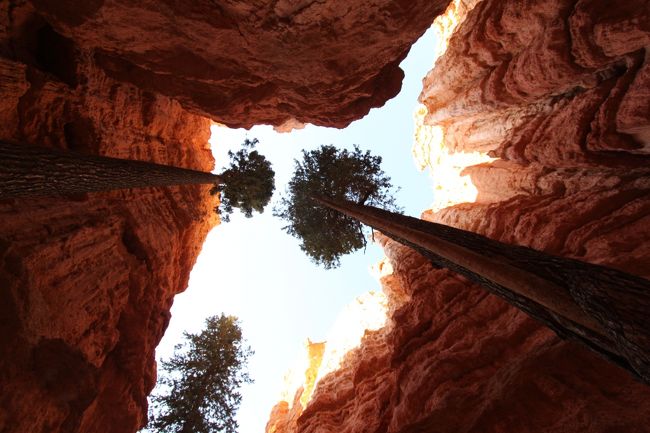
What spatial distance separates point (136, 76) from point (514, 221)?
15567mm

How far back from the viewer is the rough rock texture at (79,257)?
861 cm

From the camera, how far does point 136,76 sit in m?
13.3

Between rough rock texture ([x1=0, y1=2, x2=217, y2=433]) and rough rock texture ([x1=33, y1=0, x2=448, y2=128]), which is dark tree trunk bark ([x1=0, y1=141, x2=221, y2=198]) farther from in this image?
rough rock texture ([x1=33, y1=0, x2=448, y2=128])

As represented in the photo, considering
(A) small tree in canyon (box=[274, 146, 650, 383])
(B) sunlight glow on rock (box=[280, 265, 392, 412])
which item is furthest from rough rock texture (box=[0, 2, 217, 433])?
(A) small tree in canyon (box=[274, 146, 650, 383])

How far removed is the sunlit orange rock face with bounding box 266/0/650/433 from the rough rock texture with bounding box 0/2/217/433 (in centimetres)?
→ 777

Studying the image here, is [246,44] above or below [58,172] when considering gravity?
above

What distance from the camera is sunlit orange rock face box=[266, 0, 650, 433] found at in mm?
8188

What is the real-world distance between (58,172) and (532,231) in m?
14.0

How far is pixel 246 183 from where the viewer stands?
56.5ft

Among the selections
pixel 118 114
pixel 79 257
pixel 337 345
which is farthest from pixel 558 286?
pixel 337 345

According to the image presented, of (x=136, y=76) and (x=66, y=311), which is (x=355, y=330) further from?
(x=136, y=76)

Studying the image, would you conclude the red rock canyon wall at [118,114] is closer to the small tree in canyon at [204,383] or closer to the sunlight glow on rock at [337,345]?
the small tree in canyon at [204,383]

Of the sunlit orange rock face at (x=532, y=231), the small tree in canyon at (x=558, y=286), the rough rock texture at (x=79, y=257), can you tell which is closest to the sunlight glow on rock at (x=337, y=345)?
the sunlit orange rock face at (x=532, y=231)

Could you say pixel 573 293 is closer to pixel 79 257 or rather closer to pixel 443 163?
pixel 79 257
